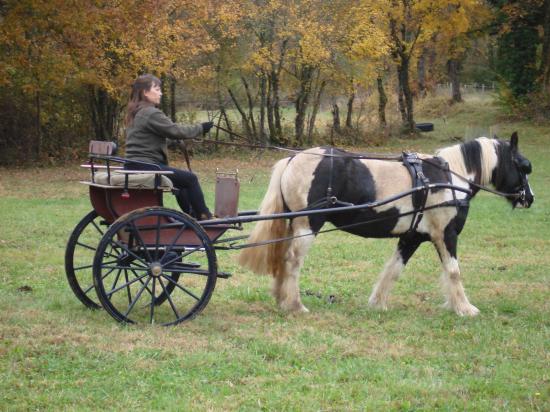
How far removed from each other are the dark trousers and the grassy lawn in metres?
1.01

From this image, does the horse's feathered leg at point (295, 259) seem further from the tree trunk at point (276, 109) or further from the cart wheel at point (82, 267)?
the tree trunk at point (276, 109)

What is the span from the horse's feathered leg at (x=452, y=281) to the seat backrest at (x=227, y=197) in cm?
209

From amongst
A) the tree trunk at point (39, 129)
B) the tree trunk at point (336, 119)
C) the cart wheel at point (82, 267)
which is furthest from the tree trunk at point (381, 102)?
the cart wheel at point (82, 267)

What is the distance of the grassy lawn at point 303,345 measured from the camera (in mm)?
5027

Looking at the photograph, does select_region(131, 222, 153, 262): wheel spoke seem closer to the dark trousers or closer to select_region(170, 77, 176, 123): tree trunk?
the dark trousers

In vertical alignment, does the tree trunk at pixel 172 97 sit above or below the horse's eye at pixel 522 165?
above

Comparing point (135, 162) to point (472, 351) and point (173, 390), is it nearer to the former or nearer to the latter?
point (173, 390)

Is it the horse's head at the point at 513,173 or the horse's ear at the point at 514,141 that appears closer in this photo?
the horse's ear at the point at 514,141

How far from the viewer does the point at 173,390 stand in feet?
16.7

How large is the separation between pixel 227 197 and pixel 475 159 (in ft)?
8.81

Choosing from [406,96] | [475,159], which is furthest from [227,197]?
→ [406,96]

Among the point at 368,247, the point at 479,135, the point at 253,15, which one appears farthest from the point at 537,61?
the point at 479,135

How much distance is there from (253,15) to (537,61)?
53.7ft

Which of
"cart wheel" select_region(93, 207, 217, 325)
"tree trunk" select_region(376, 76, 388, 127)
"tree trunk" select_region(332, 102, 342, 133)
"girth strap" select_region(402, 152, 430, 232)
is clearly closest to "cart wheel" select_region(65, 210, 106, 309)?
"cart wheel" select_region(93, 207, 217, 325)
